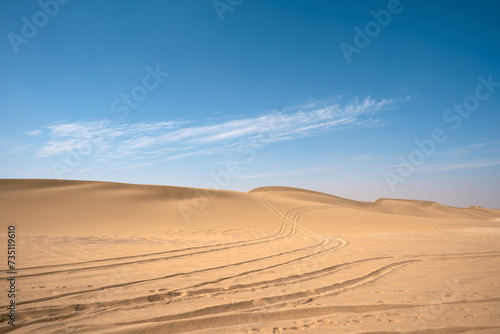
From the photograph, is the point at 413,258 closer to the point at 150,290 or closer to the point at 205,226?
the point at 150,290

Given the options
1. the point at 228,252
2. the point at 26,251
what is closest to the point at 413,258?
the point at 228,252

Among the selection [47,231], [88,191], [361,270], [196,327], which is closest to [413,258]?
[361,270]

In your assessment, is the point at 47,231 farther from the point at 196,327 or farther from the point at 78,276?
the point at 196,327

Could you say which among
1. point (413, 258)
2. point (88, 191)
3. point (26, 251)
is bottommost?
point (413, 258)

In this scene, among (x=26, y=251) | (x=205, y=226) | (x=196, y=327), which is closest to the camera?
(x=196, y=327)

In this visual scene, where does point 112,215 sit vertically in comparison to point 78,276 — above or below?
above

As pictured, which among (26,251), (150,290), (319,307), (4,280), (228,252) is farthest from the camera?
(228,252)

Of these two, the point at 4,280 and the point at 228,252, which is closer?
the point at 4,280

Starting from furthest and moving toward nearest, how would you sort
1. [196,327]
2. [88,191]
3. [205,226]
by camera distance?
1. [88,191]
2. [205,226]
3. [196,327]

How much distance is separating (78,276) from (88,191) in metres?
27.5

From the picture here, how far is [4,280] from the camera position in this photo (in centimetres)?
598

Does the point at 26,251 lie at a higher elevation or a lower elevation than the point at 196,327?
higher

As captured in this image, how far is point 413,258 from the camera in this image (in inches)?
367

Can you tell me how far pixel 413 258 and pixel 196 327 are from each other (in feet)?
26.1
